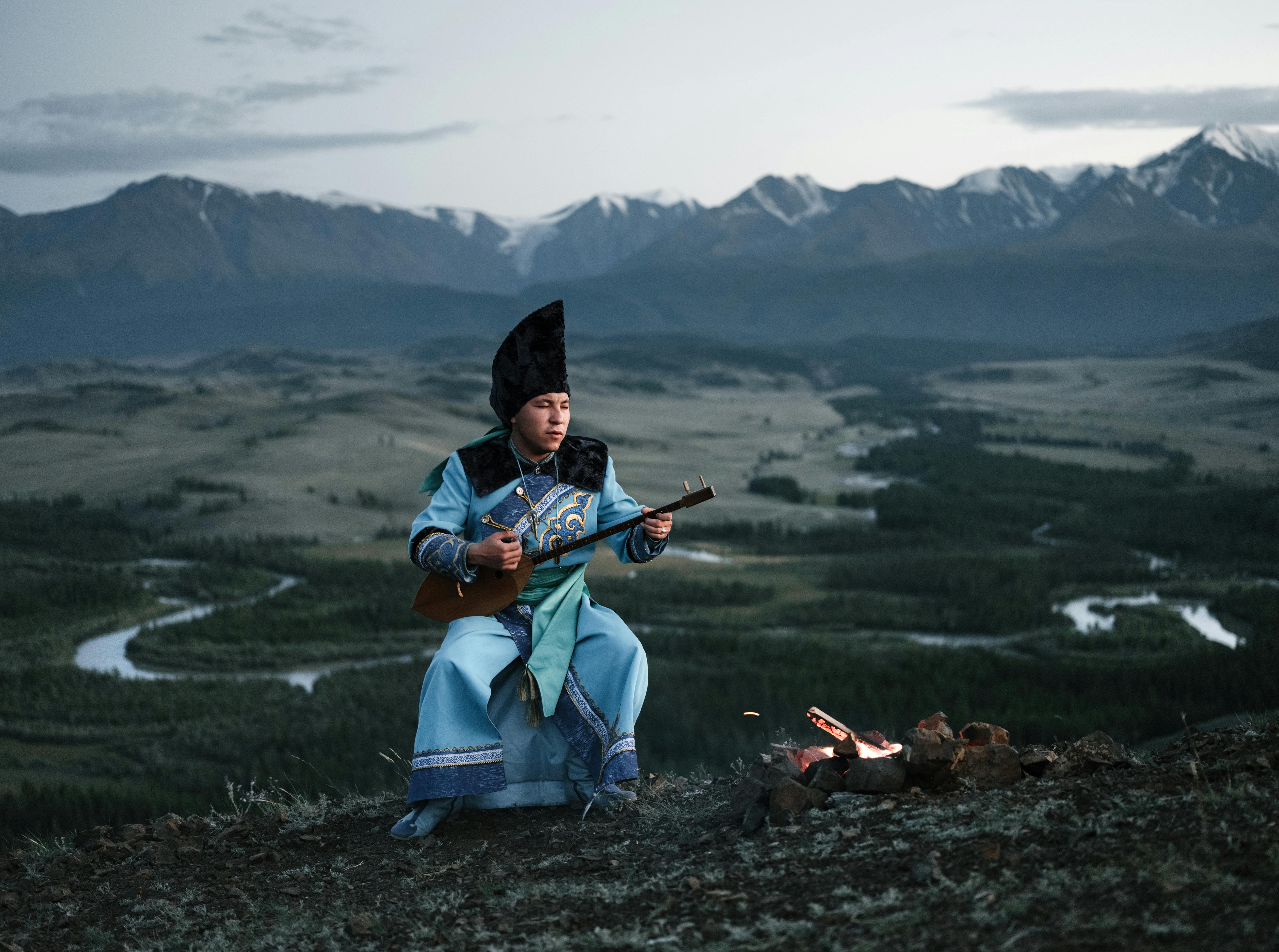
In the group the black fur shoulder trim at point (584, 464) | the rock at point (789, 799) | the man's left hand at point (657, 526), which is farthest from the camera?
the black fur shoulder trim at point (584, 464)

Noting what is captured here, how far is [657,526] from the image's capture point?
6.38m

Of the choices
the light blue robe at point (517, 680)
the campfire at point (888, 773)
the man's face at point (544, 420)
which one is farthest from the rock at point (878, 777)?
the man's face at point (544, 420)

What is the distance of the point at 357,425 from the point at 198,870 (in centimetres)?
7109

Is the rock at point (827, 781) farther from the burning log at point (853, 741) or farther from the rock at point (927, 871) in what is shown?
the rock at point (927, 871)

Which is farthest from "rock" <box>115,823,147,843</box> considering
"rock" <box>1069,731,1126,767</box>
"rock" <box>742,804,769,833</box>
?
"rock" <box>1069,731,1126,767</box>

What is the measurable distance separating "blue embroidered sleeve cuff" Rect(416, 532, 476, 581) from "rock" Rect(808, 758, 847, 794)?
75.4 inches

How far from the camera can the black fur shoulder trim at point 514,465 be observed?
6.64 m

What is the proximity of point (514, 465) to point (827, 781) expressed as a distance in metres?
2.28

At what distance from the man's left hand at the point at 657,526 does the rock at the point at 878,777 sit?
4.80 ft

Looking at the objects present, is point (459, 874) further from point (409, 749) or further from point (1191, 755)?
point (409, 749)

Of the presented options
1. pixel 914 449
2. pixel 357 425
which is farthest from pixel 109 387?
pixel 914 449

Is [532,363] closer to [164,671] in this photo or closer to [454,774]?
[454,774]

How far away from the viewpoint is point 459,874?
5.65 meters

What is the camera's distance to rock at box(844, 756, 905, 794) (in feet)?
18.4
